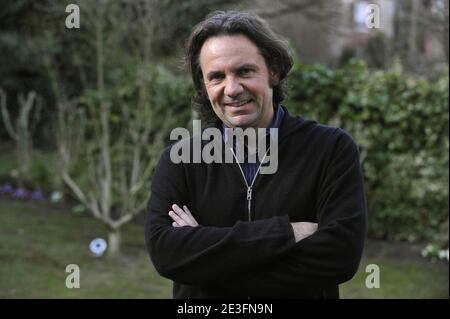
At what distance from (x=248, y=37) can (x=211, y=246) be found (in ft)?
2.22

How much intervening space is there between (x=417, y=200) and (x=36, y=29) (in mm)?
6537

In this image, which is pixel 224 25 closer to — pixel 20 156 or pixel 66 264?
pixel 66 264

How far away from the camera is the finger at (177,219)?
2051 mm

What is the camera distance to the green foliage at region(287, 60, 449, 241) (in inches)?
241

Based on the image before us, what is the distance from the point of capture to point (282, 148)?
6.69 feet

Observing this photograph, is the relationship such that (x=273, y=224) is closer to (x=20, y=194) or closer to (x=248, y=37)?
(x=248, y=37)

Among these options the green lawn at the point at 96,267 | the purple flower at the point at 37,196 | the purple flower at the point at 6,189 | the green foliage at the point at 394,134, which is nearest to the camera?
the green lawn at the point at 96,267
